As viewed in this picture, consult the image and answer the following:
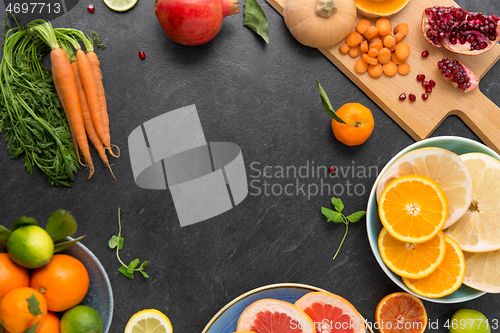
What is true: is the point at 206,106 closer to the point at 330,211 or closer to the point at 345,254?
the point at 330,211

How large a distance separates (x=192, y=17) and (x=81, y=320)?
1.29 metres

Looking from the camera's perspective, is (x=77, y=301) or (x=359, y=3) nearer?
(x=77, y=301)

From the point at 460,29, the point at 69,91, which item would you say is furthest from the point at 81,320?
the point at 460,29

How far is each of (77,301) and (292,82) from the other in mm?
1316

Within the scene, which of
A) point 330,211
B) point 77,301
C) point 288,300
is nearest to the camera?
point 77,301

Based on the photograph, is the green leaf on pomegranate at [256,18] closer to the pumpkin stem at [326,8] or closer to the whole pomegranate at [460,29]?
the pumpkin stem at [326,8]

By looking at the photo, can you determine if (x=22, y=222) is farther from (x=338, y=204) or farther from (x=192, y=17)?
(x=338, y=204)

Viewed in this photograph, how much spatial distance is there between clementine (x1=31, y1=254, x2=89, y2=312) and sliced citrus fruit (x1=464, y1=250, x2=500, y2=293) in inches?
61.8

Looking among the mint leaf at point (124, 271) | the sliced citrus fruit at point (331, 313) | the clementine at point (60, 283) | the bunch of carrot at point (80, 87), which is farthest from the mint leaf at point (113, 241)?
the sliced citrus fruit at point (331, 313)

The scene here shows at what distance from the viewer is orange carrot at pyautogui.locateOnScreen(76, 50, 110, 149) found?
147 cm

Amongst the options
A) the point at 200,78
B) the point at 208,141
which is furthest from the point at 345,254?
the point at 200,78

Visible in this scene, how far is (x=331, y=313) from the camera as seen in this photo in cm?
137

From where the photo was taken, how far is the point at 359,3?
153cm

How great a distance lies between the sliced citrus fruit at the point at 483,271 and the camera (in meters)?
1.38
